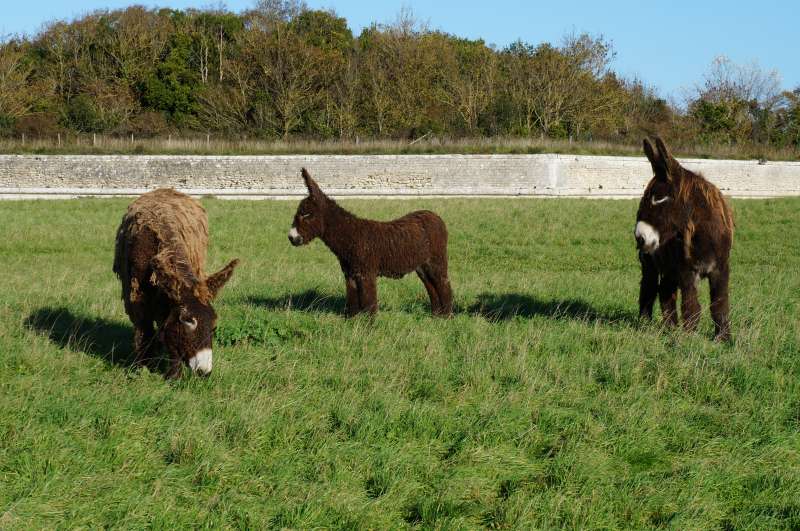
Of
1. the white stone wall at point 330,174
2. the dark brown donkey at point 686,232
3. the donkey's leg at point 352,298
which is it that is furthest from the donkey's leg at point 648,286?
the white stone wall at point 330,174

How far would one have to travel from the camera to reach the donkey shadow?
299 inches

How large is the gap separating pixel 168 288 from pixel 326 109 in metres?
55.1

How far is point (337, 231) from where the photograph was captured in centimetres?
946

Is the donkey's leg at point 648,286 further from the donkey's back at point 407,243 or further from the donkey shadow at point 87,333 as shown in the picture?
the donkey shadow at point 87,333

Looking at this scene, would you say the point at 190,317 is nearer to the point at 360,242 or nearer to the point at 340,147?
the point at 360,242

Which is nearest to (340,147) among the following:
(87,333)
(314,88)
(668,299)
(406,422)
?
(314,88)

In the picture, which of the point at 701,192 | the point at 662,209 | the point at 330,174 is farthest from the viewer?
the point at 330,174

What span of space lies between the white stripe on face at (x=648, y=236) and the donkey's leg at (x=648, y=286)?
40.4 inches

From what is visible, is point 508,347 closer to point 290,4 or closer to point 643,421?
point 643,421

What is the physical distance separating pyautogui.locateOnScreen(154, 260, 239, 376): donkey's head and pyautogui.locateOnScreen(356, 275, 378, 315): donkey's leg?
2.85 m

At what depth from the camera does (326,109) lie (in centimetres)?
6016

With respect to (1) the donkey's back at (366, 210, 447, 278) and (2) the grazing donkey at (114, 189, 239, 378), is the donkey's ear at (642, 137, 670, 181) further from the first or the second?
(2) the grazing donkey at (114, 189, 239, 378)

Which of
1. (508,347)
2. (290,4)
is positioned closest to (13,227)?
(508,347)

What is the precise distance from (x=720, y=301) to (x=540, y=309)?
2832 mm
